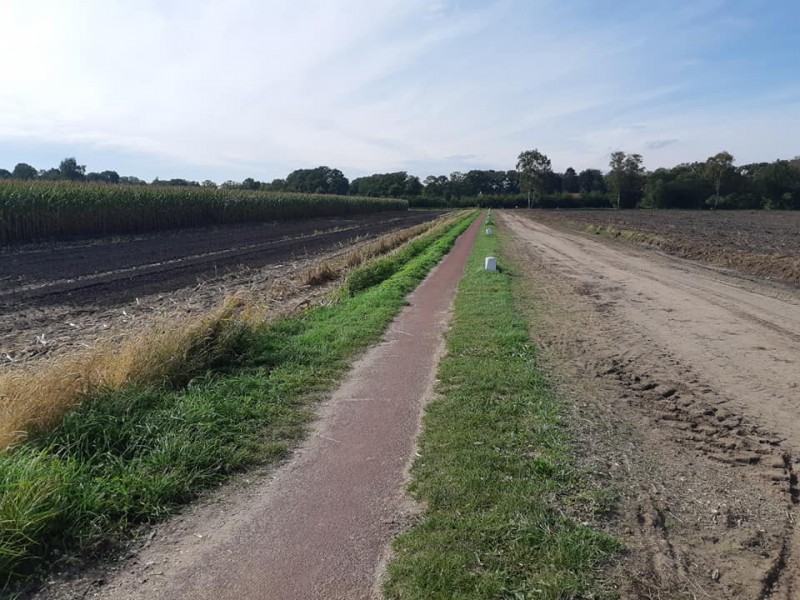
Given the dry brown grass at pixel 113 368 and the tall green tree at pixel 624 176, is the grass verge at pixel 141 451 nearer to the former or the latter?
the dry brown grass at pixel 113 368

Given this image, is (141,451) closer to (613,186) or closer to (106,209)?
(106,209)

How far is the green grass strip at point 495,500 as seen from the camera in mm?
3062

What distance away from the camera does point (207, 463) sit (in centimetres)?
446

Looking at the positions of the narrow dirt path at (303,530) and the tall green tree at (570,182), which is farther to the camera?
the tall green tree at (570,182)

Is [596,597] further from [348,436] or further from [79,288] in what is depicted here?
[79,288]

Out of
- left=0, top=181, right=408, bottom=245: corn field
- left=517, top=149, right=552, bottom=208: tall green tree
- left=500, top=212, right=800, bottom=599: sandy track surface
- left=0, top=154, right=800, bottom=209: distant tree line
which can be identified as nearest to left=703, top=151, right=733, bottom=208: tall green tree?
left=0, top=154, right=800, bottom=209: distant tree line

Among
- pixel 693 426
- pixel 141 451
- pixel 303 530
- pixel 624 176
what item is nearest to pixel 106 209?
pixel 141 451

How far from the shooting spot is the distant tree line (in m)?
99.1

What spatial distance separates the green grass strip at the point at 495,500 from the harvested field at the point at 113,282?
6131 millimetres

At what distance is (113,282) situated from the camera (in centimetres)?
1373

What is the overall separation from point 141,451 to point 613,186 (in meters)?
125

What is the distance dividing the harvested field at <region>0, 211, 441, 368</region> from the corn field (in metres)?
1.44

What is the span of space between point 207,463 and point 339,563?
1.73 meters

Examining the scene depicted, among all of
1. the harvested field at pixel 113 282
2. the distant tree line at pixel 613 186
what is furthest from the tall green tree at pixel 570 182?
the harvested field at pixel 113 282
